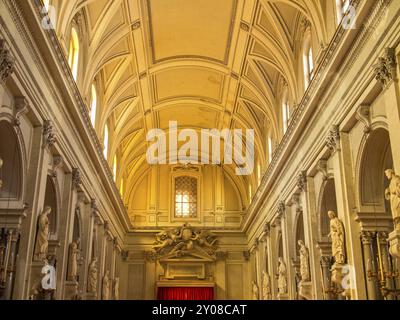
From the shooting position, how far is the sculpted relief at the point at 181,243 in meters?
27.0

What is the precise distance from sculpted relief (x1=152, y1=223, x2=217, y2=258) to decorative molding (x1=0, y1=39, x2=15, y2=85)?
59.0ft

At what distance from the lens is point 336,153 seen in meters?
13.0

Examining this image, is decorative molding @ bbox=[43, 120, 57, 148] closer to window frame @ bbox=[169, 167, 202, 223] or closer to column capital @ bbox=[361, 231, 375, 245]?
column capital @ bbox=[361, 231, 375, 245]

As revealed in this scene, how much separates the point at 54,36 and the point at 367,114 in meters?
6.64

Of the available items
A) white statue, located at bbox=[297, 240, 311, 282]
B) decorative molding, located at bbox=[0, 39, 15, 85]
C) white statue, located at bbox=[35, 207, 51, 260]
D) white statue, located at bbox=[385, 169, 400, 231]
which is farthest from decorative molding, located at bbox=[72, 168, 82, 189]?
white statue, located at bbox=[385, 169, 400, 231]

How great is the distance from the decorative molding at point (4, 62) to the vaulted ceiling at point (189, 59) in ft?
11.1

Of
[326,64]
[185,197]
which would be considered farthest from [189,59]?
[185,197]

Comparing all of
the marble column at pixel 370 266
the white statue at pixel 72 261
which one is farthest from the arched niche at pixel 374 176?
the white statue at pixel 72 261

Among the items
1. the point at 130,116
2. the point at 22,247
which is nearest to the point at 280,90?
the point at 130,116

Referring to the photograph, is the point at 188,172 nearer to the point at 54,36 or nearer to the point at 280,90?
the point at 280,90

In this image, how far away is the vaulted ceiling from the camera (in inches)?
633

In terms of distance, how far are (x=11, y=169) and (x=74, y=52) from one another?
484cm

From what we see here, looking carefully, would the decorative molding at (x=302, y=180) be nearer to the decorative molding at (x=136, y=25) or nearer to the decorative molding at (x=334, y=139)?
the decorative molding at (x=334, y=139)
